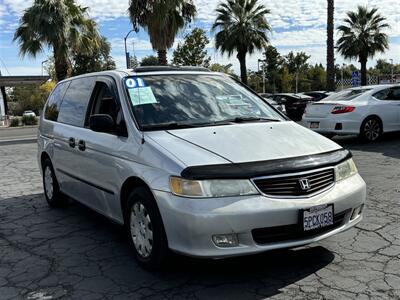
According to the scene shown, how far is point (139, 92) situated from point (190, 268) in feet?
5.78

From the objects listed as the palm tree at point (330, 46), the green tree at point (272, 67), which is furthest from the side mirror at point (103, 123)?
the green tree at point (272, 67)

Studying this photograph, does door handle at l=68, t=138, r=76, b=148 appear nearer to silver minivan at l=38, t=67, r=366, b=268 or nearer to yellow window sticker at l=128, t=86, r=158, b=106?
silver minivan at l=38, t=67, r=366, b=268

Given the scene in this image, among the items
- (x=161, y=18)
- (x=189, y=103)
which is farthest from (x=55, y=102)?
(x=161, y=18)

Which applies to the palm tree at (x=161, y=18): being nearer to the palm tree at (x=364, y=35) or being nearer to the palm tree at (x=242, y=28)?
the palm tree at (x=242, y=28)

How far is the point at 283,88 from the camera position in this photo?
78.2 metres

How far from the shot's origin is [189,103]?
4.90 metres

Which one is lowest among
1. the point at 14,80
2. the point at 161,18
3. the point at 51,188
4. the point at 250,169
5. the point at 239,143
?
the point at 51,188

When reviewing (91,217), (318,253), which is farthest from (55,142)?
(318,253)

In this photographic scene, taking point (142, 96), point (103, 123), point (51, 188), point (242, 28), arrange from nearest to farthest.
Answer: point (103, 123), point (142, 96), point (51, 188), point (242, 28)

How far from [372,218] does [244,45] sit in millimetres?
27495

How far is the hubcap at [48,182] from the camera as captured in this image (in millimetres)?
6891

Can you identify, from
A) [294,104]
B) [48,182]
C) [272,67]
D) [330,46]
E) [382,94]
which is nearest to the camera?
[48,182]

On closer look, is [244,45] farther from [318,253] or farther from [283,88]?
[283,88]

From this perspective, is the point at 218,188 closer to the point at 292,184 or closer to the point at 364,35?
the point at 292,184
